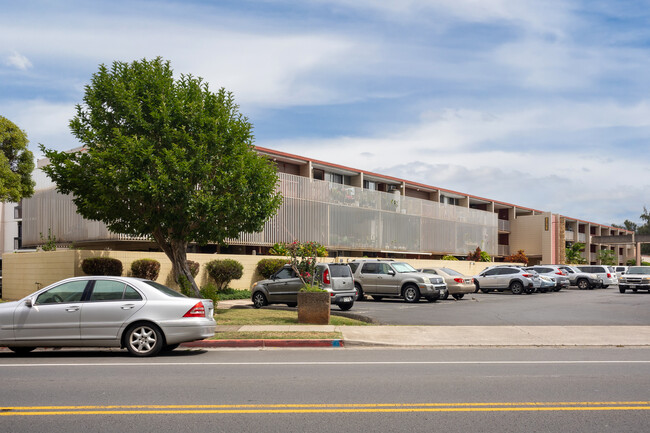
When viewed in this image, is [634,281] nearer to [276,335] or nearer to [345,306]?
[345,306]

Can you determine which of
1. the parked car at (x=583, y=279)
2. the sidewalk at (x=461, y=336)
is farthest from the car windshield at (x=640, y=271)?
the sidewalk at (x=461, y=336)

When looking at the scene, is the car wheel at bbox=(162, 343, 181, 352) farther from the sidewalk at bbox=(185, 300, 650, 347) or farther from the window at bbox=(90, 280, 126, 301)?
the window at bbox=(90, 280, 126, 301)

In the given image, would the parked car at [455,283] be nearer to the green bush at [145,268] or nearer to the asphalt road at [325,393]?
the green bush at [145,268]

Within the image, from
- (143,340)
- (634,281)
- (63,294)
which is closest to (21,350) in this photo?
(63,294)

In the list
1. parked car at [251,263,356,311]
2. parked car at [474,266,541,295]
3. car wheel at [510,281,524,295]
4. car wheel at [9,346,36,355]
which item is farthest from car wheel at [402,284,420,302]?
car wheel at [9,346,36,355]

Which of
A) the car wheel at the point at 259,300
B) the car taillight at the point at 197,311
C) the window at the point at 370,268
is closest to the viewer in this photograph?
the car taillight at the point at 197,311

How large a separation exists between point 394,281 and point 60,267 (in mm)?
13295

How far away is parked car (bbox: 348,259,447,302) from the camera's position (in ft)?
84.2

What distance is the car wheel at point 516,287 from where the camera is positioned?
35.1m

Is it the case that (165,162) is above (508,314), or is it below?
above

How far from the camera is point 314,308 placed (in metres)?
16.4

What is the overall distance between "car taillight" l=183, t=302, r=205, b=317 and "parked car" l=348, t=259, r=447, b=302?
1512 cm

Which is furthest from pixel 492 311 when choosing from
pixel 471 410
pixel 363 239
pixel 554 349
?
pixel 363 239

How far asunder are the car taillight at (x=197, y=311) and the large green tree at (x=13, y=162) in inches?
693
